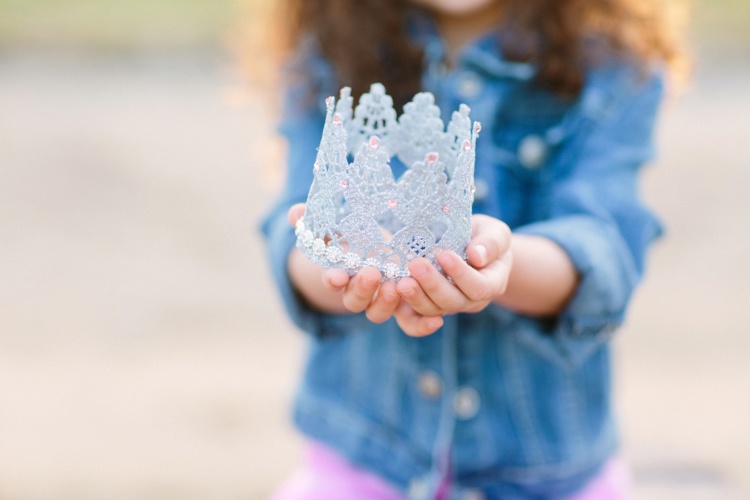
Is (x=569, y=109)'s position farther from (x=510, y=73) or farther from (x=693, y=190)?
(x=693, y=190)

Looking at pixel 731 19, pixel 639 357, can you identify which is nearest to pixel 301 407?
pixel 639 357

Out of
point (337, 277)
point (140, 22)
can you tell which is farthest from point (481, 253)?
point (140, 22)

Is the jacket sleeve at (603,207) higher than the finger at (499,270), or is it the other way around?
the jacket sleeve at (603,207)

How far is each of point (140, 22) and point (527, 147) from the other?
568cm

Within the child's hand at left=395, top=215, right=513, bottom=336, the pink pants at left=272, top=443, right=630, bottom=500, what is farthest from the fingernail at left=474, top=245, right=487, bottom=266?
the pink pants at left=272, top=443, right=630, bottom=500

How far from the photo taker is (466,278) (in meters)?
0.77

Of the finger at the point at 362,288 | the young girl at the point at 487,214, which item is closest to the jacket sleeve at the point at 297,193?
the young girl at the point at 487,214

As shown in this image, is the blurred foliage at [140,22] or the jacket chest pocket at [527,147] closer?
the jacket chest pocket at [527,147]

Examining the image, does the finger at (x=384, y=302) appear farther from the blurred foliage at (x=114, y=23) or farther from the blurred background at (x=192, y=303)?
the blurred foliage at (x=114, y=23)

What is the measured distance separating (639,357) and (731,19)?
4.65m

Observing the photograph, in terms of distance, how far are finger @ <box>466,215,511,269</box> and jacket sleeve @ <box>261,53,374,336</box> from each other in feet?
1.17

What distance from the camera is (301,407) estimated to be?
1405 millimetres

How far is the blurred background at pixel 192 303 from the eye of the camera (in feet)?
7.15

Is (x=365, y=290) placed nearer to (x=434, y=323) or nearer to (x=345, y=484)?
(x=434, y=323)
